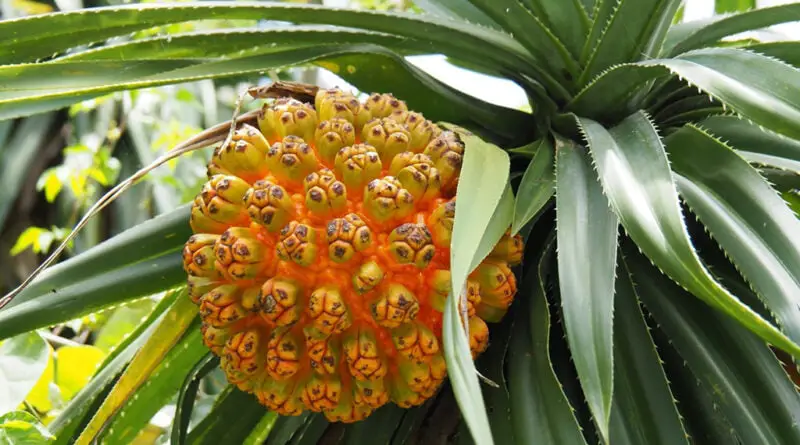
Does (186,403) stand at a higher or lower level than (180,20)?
lower

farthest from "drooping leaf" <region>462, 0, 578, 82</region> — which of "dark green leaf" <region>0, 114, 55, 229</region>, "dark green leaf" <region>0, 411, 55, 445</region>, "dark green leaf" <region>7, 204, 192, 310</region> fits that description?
"dark green leaf" <region>0, 114, 55, 229</region>

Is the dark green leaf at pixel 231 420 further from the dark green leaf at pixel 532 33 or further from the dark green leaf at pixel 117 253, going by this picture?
the dark green leaf at pixel 532 33

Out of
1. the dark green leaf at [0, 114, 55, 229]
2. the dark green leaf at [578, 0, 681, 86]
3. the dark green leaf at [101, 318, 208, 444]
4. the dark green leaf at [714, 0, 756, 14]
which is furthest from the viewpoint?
the dark green leaf at [0, 114, 55, 229]

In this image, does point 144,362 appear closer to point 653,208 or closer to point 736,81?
point 653,208

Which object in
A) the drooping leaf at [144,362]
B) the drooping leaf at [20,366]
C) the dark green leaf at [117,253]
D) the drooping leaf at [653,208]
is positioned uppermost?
the drooping leaf at [653,208]

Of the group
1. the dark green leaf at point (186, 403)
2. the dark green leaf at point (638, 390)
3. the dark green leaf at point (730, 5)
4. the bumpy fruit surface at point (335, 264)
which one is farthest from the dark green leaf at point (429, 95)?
the dark green leaf at point (730, 5)

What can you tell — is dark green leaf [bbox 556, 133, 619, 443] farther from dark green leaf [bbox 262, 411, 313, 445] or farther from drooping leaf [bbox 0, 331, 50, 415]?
drooping leaf [bbox 0, 331, 50, 415]

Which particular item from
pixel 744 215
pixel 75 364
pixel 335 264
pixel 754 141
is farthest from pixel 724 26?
pixel 75 364
